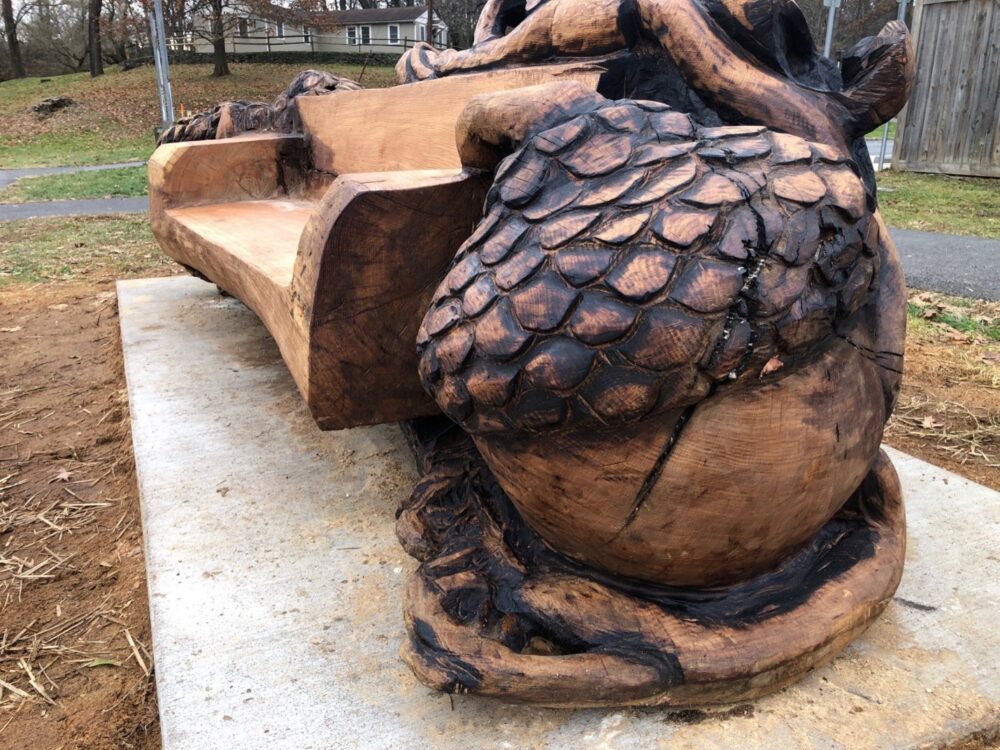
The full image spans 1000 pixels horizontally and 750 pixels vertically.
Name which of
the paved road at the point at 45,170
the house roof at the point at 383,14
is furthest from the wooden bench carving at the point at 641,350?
the house roof at the point at 383,14

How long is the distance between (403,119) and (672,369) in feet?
5.65

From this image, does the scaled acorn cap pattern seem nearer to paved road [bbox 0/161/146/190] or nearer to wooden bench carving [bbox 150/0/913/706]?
wooden bench carving [bbox 150/0/913/706]

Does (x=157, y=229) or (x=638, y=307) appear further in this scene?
(x=157, y=229)

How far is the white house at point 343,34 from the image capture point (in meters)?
31.6

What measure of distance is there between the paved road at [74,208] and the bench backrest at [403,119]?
19.5 ft

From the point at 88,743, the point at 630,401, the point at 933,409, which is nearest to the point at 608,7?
the point at 630,401

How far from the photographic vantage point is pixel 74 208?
28.9 feet

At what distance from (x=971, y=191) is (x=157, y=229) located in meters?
8.72

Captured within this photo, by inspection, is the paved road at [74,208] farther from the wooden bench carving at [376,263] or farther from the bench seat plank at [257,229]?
the wooden bench carving at [376,263]

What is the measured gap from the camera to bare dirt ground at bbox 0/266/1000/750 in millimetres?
1588

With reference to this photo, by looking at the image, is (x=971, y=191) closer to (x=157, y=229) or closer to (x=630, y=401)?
(x=157, y=229)

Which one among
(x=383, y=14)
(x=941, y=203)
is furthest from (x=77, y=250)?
(x=383, y=14)

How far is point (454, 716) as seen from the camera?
1273 millimetres

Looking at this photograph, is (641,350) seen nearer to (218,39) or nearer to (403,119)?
(403,119)
